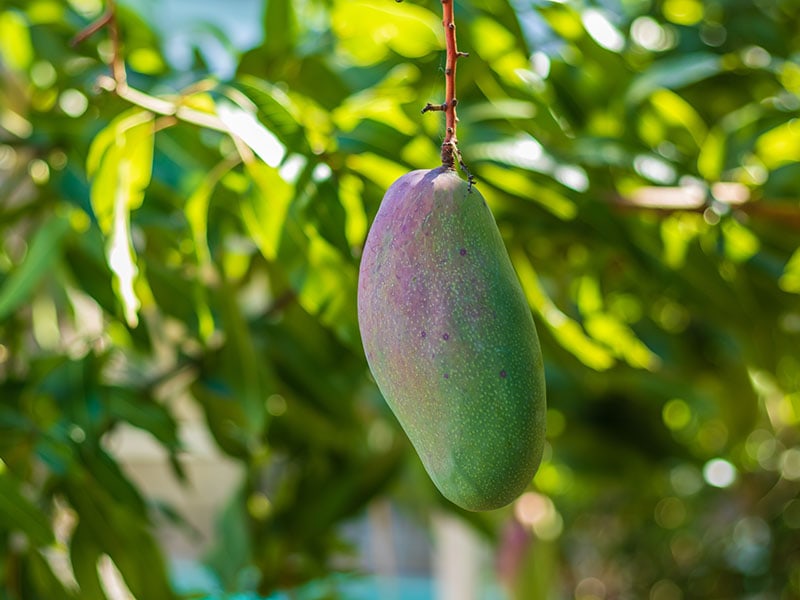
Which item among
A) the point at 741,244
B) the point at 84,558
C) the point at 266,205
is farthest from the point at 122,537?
the point at 741,244

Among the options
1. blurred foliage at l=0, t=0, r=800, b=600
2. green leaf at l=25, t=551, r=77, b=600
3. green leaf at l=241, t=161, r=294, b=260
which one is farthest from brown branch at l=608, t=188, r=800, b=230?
green leaf at l=25, t=551, r=77, b=600

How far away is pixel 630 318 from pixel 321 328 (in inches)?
6.7

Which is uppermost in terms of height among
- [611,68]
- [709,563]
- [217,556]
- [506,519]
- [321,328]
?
[611,68]

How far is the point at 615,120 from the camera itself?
1.47 feet

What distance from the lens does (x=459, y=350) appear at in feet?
0.54

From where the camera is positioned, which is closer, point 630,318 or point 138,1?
point 630,318

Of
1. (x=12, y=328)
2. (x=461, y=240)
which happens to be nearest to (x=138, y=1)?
(x=12, y=328)

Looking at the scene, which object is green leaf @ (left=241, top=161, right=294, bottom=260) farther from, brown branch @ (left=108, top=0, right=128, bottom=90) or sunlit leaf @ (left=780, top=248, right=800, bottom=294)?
sunlit leaf @ (left=780, top=248, right=800, bottom=294)

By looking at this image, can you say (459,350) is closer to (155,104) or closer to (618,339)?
(155,104)

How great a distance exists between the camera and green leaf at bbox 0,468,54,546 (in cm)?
33

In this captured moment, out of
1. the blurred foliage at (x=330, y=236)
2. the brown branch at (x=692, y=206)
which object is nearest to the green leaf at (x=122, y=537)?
the blurred foliage at (x=330, y=236)

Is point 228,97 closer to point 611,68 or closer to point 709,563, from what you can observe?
point 611,68

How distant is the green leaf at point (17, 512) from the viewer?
0.33 metres

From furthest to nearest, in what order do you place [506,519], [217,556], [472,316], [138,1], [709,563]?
[709,563] → [138,1] → [506,519] → [217,556] → [472,316]
